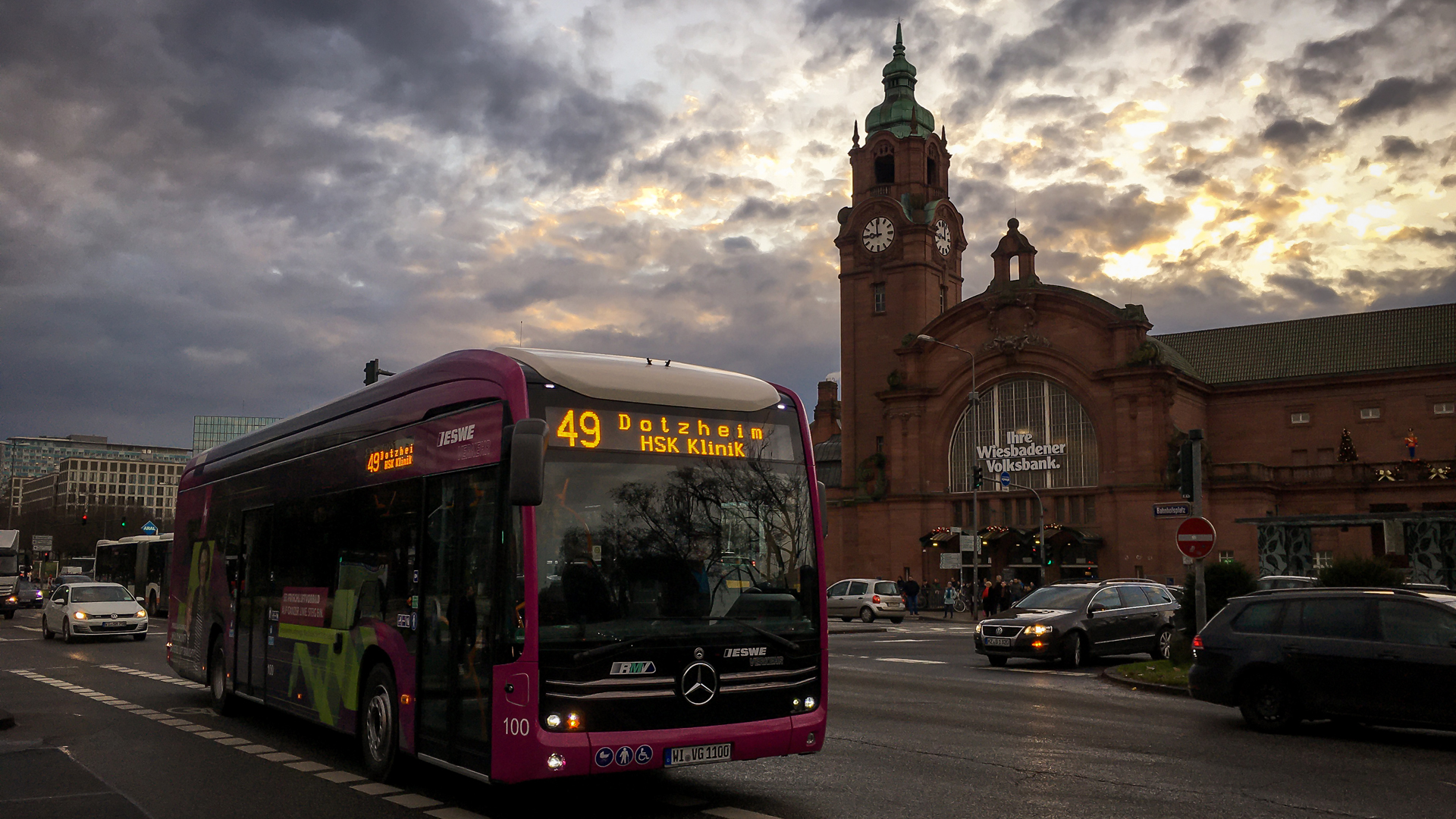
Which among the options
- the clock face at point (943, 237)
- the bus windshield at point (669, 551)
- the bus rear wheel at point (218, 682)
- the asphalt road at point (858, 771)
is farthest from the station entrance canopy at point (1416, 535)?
the clock face at point (943, 237)

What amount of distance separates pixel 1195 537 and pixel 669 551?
12.4m

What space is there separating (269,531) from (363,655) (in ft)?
11.4

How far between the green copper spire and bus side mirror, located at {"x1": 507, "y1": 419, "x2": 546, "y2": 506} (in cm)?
6458

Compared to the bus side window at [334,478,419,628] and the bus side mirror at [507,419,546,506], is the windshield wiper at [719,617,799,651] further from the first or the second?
the bus side window at [334,478,419,628]

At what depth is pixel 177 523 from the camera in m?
16.8

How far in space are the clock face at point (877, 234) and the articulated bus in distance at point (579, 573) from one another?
5939 cm

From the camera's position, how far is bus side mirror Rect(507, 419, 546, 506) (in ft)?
23.7

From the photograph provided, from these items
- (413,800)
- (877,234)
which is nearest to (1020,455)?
(877,234)

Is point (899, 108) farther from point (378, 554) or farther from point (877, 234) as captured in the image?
point (378, 554)

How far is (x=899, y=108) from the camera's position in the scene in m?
69.6

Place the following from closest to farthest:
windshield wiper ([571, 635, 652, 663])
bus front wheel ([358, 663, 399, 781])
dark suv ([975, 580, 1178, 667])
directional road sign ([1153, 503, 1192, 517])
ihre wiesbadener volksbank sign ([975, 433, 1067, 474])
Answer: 1. windshield wiper ([571, 635, 652, 663])
2. bus front wheel ([358, 663, 399, 781])
3. directional road sign ([1153, 503, 1192, 517])
4. dark suv ([975, 580, 1178, 667])
5. ihre wiesbadener volksbank sign ([975, 433, 1067, 474])

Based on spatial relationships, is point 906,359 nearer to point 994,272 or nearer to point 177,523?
point 994,272

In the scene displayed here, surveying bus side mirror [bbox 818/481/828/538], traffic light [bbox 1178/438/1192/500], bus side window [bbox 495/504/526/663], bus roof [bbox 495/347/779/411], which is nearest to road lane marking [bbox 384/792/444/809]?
bus side window [bbox 495/504/526/663]

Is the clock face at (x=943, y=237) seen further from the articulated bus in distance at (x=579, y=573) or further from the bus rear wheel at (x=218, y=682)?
the articulated bus in distance at (x=579, y=573)
